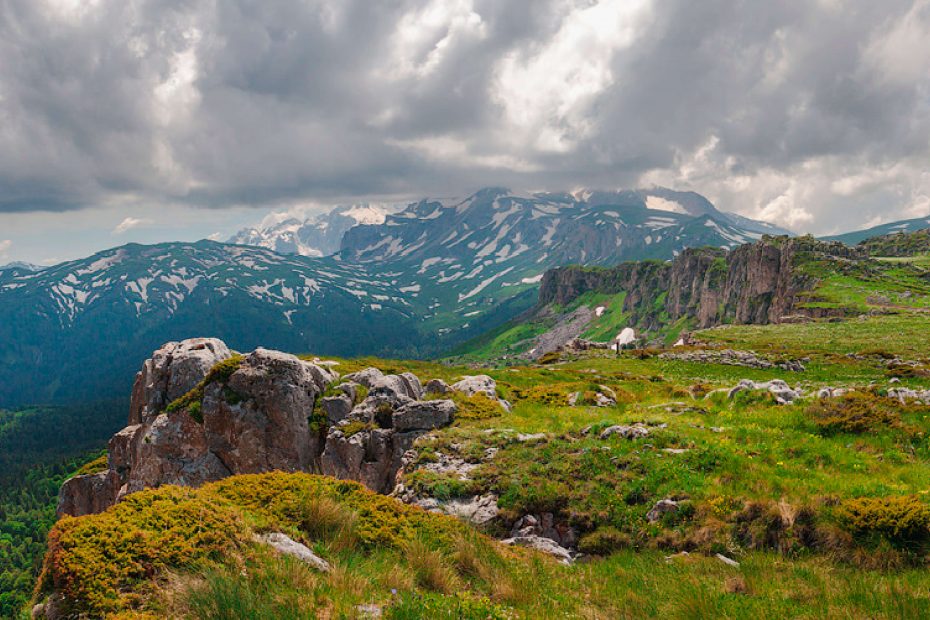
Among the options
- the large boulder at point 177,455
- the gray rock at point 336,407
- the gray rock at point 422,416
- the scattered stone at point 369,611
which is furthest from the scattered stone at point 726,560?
the large boulder at point 177,455

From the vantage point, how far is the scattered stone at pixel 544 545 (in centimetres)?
1242

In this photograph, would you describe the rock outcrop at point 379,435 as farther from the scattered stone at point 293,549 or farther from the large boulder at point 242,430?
the scattered stone at point 293,549

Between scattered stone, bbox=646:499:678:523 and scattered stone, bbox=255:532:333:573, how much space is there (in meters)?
9.40

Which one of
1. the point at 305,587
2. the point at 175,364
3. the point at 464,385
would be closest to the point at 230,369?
the point at 175,364

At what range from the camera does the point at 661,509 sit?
13203 mm

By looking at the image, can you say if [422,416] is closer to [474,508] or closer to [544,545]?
[474,508]

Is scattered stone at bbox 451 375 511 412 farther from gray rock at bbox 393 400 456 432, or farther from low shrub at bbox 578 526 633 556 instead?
low shrub at bbox 578 526 633 556

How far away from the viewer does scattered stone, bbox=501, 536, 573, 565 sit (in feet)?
40.8

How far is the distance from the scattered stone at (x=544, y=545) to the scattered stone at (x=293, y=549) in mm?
5706

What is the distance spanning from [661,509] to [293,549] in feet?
33.7

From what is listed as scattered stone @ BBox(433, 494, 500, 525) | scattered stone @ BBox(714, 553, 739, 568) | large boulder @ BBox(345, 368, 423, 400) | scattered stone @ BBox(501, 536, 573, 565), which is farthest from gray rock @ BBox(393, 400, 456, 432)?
scattered stone @ BBox(714, 553, 739, 568)

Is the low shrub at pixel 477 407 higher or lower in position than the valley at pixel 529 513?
lower

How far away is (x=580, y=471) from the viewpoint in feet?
52.1

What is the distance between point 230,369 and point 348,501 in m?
22.5
